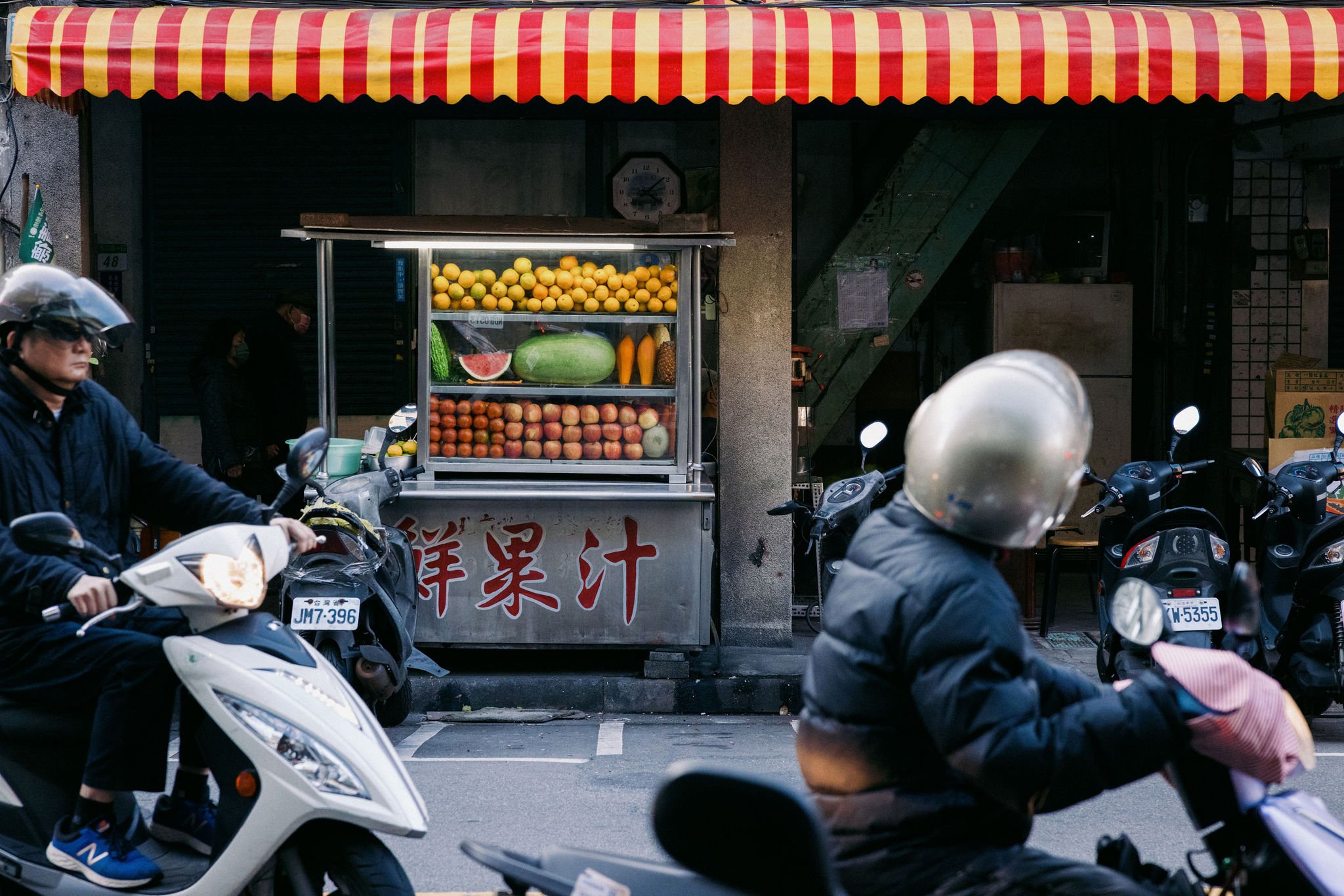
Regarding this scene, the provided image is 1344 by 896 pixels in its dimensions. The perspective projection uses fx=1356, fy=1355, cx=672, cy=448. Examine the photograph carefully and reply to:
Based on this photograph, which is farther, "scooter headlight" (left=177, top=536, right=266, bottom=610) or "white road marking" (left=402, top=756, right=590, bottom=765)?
"white road marking" (left=402, top=756, right=590, bottom=765)

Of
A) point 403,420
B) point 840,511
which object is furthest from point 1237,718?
point 403,420

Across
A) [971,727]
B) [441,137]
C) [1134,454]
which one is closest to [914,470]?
[971,727]

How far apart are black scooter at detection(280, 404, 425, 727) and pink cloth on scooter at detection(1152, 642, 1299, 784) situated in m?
4.16

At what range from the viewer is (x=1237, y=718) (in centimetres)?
210

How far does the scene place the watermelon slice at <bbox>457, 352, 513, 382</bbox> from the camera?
739 cm

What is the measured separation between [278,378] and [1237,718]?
7571 mm

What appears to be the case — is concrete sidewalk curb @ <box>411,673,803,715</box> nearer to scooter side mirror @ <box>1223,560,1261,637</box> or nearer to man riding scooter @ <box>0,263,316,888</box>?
man riding scooter @ <box>0,263,316,888</box>

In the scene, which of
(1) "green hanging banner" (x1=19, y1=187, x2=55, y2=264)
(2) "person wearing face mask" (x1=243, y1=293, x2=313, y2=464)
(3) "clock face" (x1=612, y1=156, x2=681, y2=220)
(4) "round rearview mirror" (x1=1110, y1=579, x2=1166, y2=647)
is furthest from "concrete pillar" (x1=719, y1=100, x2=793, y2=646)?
(4) "round rearview mirror" (x1=1110, y1=579, x2=1166, y2=647)

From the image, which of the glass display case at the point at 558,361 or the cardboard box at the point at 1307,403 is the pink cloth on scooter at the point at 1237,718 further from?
the cardboard box at the point at 1307,403

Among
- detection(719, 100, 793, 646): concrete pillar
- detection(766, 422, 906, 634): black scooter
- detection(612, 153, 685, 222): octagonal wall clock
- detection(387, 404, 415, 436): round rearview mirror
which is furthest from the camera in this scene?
detection(612, 153, 685, 222): octagonal wall clock

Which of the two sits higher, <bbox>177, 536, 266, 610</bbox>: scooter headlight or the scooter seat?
<bbox>177, 536, 266, 610</bbox>: scooter headlight

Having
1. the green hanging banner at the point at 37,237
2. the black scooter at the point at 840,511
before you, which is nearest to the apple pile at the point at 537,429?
the black scooter at the point at 840,511

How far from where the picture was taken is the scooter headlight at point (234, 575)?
3.17 m

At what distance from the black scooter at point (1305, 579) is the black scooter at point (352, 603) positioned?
3.93 metres
